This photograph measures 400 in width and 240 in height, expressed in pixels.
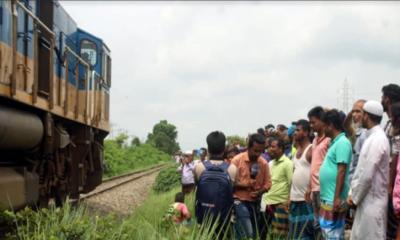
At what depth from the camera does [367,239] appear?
5.01m

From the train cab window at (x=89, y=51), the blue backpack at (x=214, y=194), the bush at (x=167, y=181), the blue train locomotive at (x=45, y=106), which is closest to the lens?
the blue backpack at (x=214, y=194)

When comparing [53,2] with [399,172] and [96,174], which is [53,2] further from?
[399,172]

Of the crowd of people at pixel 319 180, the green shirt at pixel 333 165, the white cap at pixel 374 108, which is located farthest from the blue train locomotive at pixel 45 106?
the white cap at pixel 374 108

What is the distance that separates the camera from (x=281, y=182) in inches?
294

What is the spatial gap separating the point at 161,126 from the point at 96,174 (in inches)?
2985

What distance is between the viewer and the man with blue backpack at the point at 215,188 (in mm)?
5824

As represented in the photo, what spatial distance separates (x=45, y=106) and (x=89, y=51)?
5.92 m

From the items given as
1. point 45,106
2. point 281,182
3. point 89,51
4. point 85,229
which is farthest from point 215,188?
point 89,51

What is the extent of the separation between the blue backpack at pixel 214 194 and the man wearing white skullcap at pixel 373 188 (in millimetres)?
1285

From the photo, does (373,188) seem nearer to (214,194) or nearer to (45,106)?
(214,194)

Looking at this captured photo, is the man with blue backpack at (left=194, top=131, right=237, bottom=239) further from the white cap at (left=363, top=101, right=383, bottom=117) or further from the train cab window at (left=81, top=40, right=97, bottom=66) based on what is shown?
the train cab window at (left=81, top=40, right=97, bottom=66)

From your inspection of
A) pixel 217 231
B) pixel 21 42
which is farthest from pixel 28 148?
pixel 217 231

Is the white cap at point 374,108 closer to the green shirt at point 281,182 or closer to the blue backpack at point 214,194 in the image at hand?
the blue backpack at point 214,194

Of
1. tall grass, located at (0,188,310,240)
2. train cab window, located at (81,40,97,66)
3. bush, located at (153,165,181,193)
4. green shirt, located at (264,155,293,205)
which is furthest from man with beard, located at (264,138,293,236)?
bush, located at (153,165,181,193)
